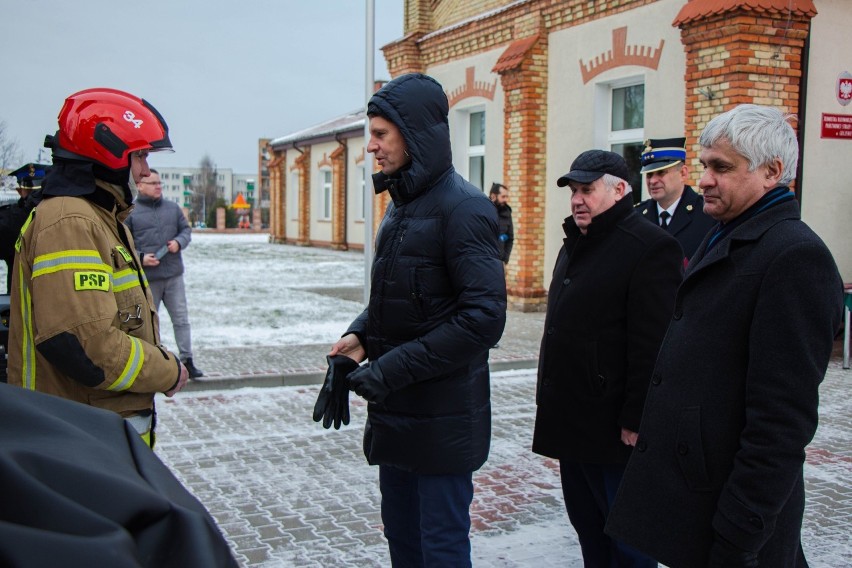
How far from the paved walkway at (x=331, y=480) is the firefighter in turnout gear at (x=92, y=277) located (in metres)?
1.66

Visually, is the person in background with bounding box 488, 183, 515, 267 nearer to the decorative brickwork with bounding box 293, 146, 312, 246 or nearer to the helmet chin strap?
the helmet chin strap

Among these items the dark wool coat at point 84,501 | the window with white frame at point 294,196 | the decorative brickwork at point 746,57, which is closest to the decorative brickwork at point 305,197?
the window with white frame at point 294,196

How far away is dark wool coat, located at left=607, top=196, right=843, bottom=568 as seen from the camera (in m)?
2.30

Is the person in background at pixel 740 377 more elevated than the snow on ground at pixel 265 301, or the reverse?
the person in background at pixel 740 377

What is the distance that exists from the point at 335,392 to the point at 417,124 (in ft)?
3.52

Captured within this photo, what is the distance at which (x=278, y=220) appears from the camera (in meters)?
38.8

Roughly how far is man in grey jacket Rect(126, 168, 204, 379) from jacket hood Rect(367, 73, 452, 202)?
5.31m

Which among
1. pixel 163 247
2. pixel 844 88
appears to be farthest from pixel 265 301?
pixel 844 88

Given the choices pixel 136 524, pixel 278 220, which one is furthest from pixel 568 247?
pixel 278 220

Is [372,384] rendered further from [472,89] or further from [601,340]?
[472,89]

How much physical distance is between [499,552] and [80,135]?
9.32 ft

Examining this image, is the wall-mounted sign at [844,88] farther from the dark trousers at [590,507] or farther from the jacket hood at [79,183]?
the jacket hood at [79,183]

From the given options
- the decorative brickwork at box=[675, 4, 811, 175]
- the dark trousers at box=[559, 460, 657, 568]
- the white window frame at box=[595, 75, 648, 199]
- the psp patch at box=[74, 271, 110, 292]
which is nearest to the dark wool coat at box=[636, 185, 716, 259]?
the dark trousers at box=[559, 460, 657, 568]

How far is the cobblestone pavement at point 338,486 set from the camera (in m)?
4.39
